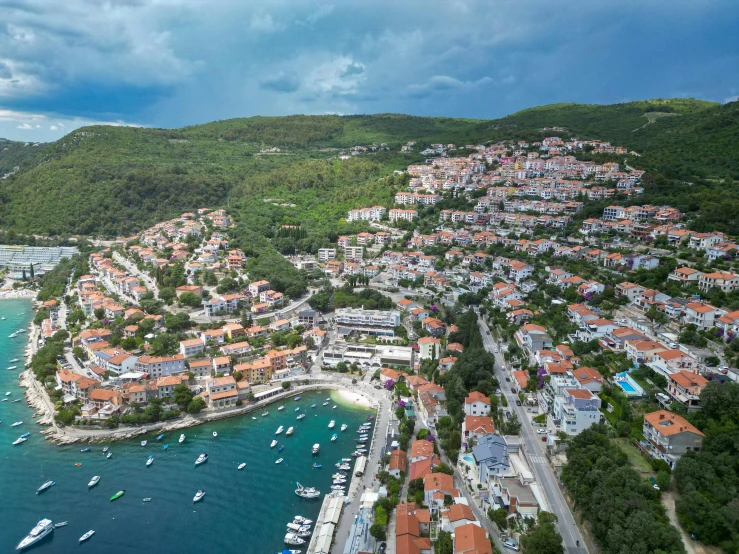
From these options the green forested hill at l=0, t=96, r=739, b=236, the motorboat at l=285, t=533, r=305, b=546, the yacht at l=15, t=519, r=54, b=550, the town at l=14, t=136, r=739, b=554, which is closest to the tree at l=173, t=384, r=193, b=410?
the town at l=14, t=136, r=739, b=554

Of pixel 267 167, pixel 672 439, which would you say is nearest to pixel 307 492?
pixel 672 439

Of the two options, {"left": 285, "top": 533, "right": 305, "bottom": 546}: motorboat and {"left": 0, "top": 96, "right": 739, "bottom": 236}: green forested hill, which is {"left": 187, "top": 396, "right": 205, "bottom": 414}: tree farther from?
{"left": 0, "top": 96, "right": 739, "bottom": 236}: green forested hill

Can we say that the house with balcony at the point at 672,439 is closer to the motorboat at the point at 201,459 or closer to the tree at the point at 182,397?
the motorboat at the point at 201,459

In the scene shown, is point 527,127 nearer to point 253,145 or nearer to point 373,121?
point 373,121

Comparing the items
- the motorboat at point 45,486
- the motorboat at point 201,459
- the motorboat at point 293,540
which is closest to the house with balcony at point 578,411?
the motorboat at point 293,540

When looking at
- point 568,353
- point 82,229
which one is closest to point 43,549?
point 568,353

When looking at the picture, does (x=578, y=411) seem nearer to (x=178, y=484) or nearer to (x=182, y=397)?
(x=178, y=484)
